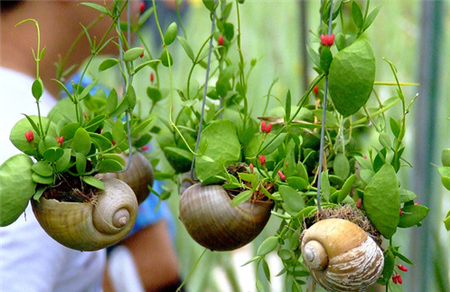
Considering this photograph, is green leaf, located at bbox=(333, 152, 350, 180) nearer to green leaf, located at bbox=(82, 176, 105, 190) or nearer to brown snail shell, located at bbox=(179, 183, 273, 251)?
brown snail shell, located at bbox=(179, 183, 273, 251)

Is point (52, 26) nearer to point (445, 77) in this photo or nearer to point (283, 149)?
point (283, 149)

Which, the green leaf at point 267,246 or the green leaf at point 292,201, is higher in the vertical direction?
the green leaf at point 292,201

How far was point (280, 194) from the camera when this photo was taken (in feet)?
1.29

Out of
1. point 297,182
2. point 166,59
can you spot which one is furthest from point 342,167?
point 166,59

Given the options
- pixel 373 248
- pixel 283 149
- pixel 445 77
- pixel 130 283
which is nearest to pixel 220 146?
pixel 283 149

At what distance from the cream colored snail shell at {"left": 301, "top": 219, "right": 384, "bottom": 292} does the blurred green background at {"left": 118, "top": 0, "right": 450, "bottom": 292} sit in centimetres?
24

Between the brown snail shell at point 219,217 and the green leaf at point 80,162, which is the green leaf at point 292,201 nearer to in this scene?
the brown snail shell at point 219,217

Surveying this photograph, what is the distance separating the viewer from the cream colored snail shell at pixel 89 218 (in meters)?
0.40

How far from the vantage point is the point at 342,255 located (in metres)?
0.35

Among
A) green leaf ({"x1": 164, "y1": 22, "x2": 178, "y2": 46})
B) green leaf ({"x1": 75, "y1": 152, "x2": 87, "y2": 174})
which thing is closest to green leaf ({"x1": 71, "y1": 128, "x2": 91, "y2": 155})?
green leaf ({"x1": 75, "y1": 152, "x2": 87, "y2": 174})

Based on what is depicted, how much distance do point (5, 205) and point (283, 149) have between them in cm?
23

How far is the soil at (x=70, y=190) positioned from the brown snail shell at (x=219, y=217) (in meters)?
0.08

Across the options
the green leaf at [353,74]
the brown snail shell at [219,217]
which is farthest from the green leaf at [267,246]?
the green leaf at [353,74]

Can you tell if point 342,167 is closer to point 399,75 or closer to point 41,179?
point 41,179
